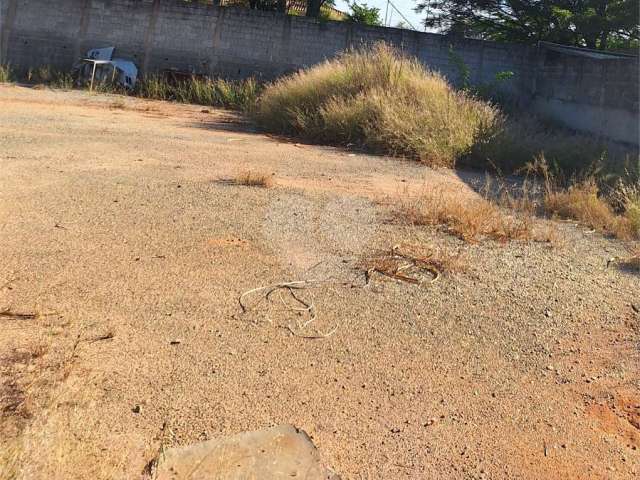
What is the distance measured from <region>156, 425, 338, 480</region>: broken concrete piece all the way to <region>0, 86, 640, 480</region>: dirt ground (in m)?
0.08

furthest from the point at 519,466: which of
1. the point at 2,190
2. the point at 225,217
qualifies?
the point at 2,190

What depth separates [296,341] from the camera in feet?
12.0

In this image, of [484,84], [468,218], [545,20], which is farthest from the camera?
[545,20]

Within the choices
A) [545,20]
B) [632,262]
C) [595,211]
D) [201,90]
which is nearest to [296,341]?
[632,262]

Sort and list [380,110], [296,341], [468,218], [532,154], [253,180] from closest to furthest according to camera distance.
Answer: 1. [296,341]
2. [468,218]
3. [253,180]
4. [532,154]
5. [380,110]

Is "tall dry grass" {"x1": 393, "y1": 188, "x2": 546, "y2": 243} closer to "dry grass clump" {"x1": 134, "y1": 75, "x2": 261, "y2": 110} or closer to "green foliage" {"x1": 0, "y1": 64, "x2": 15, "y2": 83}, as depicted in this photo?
"dry grass clump" {"x1": 134, "y1": 75, "x2": 261, "y2": 110}

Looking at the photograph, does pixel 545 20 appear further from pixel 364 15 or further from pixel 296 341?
pixel 296 341

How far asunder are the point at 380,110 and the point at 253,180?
15.7 feet

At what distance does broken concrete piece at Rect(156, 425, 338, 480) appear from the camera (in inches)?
101

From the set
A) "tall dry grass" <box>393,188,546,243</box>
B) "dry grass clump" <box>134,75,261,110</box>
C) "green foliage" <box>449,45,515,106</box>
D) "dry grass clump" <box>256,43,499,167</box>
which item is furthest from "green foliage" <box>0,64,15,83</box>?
"tall dry grass" <box>393,188,546,243</box>

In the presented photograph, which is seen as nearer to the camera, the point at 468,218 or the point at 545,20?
the point at 468,218

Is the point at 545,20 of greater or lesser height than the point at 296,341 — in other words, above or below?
above

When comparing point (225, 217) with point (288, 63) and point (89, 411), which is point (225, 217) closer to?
point (89, 411)

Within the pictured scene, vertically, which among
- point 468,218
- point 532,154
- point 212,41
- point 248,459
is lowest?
point 248,459
